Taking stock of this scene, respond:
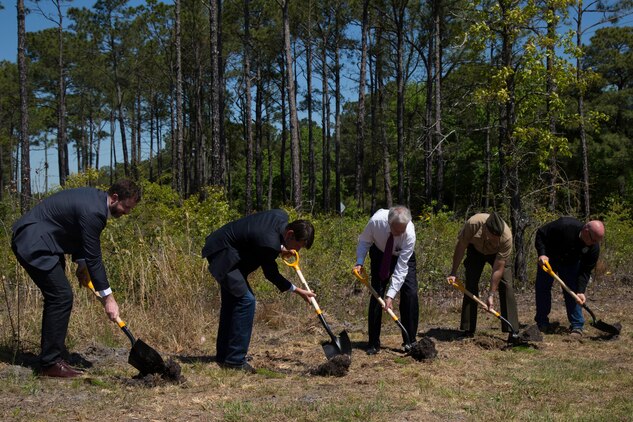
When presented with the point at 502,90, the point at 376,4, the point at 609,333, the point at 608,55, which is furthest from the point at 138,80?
the point at 609,333

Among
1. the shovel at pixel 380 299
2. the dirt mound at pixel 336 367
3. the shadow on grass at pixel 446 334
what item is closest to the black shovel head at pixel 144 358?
the dirt mound at pixel 336 367

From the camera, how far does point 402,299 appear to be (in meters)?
6.98

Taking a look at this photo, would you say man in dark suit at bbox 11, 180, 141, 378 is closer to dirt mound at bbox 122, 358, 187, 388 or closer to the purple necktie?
dirt mound at bbox 122, 358, 187, 388

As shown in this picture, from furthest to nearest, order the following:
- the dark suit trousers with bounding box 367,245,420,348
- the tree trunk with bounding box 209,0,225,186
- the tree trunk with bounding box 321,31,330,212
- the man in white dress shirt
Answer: the tree trunk with bounding box 321,31,330,212 → the tree trunk with bounding box 209,0,225,186 → the dark suit trousers with bounding box 367,245,420,348 → the man in white dress shirt

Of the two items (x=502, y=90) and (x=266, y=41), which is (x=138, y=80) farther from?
(x=502, y=90)

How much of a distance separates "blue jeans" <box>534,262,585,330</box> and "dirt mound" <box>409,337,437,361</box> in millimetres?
Result: 2322

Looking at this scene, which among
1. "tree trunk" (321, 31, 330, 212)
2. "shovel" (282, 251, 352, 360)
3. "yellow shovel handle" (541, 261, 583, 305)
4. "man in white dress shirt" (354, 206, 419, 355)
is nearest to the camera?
"shovel" (282, 251, 352, 360)

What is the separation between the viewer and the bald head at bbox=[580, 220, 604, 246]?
7430 mm

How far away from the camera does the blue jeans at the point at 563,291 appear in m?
8.17

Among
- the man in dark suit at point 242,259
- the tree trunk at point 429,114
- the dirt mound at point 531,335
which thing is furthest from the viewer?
the tree trunk at point 429,114

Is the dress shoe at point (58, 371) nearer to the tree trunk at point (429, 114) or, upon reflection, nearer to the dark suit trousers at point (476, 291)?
the dark suit trousers at point (476, 291)

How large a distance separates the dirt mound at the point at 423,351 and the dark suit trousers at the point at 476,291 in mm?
1447

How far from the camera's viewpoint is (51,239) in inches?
217

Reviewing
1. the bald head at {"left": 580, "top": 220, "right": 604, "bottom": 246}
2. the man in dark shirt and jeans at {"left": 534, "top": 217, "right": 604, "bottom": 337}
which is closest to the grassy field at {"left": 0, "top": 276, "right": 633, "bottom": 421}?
the man in dark shirt and jeans at {"left": 534, "top": 217, "right": 604, "bottom": 337}
